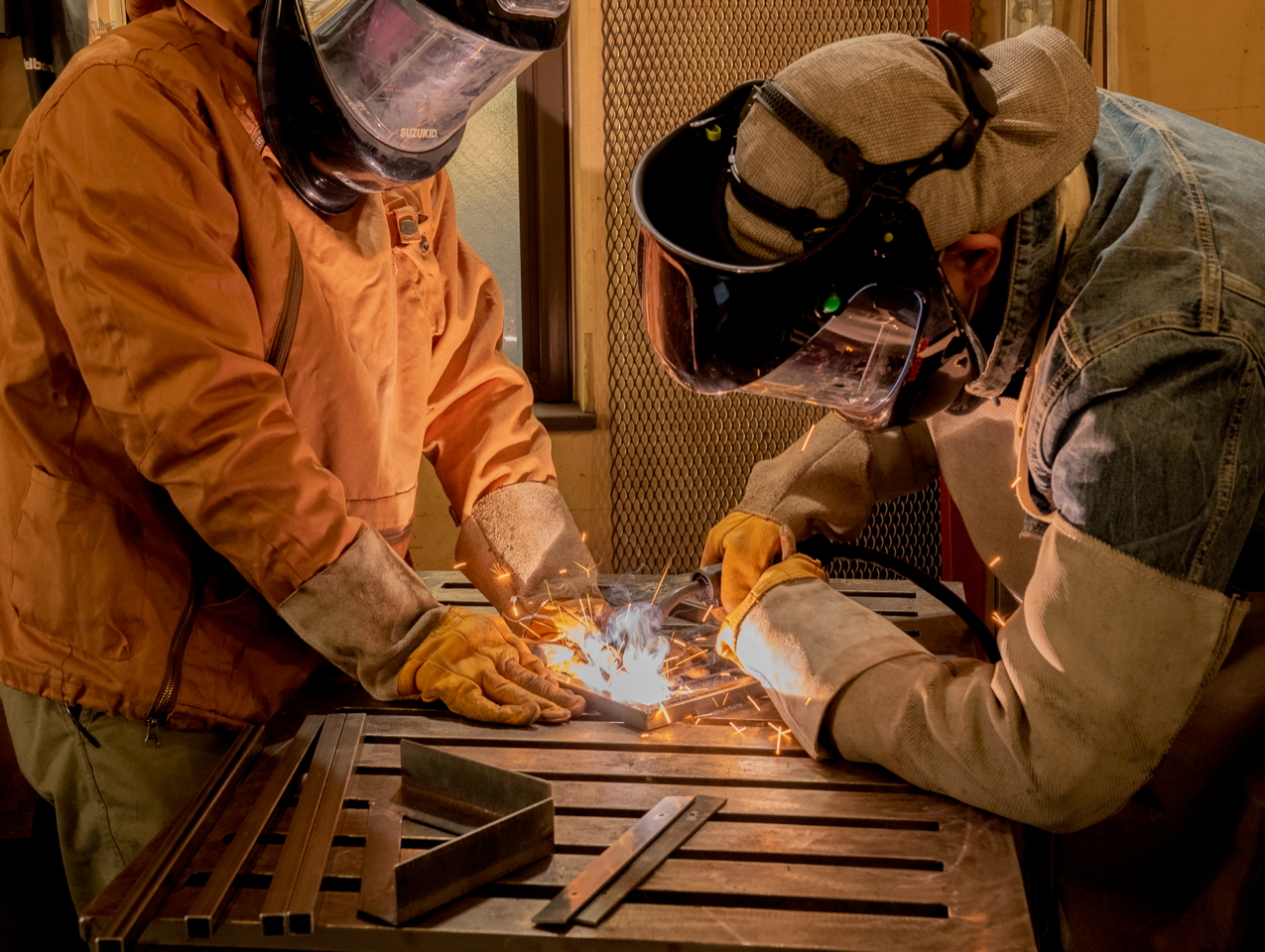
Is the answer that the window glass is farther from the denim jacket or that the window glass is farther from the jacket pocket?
the denim jacket

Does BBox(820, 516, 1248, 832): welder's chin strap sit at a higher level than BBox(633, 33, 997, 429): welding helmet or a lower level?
lower

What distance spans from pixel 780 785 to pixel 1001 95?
924 millimetres

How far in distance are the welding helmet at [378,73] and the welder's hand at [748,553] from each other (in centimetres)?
86

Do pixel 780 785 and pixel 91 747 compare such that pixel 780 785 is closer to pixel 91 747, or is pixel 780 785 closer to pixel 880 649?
pixel 880 649

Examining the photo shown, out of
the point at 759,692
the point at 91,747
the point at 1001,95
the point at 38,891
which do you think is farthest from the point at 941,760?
the point at 38,891

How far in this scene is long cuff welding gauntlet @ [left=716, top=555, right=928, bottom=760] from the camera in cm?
148

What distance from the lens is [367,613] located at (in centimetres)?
160

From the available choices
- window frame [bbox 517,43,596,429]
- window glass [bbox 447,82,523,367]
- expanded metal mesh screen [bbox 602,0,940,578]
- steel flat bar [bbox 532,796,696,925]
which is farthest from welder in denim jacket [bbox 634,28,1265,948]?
window glass [bbox 447,82,523,367]

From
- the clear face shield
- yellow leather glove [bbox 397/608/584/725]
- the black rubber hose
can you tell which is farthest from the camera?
the black rubber hose

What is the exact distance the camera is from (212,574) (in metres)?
1.62

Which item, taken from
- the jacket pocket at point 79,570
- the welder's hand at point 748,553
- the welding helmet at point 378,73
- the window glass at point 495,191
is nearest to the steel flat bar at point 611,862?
the welder's hand at point 748,553

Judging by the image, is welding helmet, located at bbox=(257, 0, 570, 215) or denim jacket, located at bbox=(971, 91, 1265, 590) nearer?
denim jacket, located at bbox=(971, 91, 1265, 590)

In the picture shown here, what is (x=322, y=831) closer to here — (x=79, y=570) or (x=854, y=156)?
(x=79, y=570)

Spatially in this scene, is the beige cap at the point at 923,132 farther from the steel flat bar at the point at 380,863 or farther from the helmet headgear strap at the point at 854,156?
the steel flat bar at the point at 380,863
